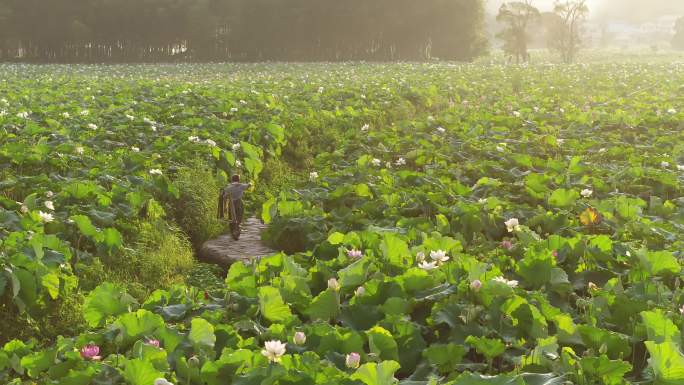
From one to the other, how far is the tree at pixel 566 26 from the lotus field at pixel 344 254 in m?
45.4

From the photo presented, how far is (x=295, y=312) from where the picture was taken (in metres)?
4.53

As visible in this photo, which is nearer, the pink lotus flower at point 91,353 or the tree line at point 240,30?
the pink lotus flower at point 91,353

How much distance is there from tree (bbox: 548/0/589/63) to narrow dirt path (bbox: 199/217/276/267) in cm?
5135

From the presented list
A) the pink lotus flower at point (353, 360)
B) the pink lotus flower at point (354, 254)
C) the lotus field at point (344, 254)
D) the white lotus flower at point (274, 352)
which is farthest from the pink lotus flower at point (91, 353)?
the pink lotus flower at point (354, 254)

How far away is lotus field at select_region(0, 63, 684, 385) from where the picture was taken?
361 cm

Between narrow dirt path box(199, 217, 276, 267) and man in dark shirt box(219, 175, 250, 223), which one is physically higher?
man in dark shirt box(219, 175, 250, 223)

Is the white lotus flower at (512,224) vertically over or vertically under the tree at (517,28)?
under

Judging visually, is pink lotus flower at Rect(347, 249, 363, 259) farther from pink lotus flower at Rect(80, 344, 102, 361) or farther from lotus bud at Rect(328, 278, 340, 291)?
pink lotus flower at Rect(80, 344, 102, 361)

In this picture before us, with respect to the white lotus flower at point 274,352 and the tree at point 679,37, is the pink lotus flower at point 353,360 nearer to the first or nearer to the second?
the white lotus flower at point 274,352

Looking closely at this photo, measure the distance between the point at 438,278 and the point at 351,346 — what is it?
1.15m

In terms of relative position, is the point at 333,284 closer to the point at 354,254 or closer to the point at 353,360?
the point at 354,254

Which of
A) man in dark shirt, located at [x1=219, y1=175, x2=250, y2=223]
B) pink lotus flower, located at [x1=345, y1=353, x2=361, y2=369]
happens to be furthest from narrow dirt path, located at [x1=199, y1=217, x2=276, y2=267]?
pink lotus flower, located at [x1=345, y1=353, x2=361, y2=369]

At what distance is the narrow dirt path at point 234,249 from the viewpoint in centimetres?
781

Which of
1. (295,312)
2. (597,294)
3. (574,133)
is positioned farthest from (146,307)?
(574,133)
